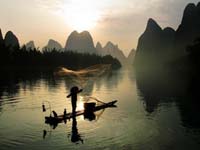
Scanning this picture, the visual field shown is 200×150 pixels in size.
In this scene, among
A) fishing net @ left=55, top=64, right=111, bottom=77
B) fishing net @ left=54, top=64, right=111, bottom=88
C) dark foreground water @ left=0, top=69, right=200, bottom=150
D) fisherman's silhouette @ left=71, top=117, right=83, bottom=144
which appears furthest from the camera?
fishing net @ left=54, top=64, right=111, bottom=88

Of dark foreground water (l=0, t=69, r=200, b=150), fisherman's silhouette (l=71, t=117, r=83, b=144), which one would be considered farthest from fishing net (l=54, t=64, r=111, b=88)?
fisherman's silhouette (l=71, t=117, r=83, b=144)

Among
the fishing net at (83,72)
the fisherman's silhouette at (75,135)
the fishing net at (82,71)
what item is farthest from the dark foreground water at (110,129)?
the fishing net at (82,71)

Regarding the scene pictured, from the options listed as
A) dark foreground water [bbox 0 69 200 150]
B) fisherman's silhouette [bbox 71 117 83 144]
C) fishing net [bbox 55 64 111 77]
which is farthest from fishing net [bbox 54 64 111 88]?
fisherman's silhouette [bbox 71 117 83 144]

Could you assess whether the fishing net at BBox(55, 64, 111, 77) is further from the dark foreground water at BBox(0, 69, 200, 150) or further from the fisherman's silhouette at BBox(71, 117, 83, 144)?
the fisherman's silhouette at BBox(71, 117, 83, 144)

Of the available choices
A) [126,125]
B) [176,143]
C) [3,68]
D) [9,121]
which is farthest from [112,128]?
[3,68]

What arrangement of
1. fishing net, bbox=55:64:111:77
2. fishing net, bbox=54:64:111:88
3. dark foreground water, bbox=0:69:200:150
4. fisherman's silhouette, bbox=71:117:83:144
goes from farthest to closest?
fishing net, bbox=54:64:111:88 < fishing net, bbox=55:64:111:77 < fisherman's silhouette, bbox=71:117:83:144 < dark foreground water, bbox=0:69:200:150

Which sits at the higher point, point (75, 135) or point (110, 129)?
point (110, 129)

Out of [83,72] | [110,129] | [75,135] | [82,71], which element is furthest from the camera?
[82,71]

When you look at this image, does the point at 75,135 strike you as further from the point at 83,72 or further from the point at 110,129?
the point at 83,72

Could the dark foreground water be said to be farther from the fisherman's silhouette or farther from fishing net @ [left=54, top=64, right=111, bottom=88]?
fishing net @ [left=54, top=64, right=111, bottom=88]

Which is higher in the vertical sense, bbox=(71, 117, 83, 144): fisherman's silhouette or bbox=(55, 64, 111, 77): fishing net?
bbox=(55, 64, 111, 77): fishing net

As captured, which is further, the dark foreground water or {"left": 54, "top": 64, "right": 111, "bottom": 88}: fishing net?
{"left": 54, "top": 64, "right": 111, "bottom": 88}: fishing net

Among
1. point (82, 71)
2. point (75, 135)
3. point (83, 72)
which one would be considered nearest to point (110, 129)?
point (75, 135)

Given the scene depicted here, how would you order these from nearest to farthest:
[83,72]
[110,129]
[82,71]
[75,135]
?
[75,135], [110,129], [83,72], [82,71]
